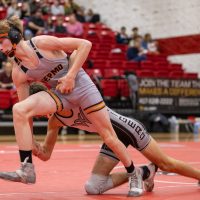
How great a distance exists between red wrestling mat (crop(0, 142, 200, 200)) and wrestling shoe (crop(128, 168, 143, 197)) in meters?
0.06

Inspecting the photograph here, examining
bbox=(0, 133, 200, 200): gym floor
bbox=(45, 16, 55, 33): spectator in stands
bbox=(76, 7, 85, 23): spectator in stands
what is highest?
bbox=(0, 133, 200, 200): gym floor

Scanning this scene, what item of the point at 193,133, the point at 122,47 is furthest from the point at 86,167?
the point at 122,47

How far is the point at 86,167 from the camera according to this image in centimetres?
838

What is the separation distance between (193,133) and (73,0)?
8.86 metres

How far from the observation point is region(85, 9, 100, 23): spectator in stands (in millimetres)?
22327

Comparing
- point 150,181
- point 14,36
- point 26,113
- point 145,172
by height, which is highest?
point 14,36

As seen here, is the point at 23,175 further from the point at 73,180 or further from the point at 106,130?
the point at 73,180

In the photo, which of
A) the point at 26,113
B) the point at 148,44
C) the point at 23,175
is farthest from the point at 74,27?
the point at 23,175

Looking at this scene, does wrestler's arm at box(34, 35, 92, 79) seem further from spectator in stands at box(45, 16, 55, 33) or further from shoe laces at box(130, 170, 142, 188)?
spectator in stands at box(45, 16, 55, 33)

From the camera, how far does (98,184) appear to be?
582 centimetres

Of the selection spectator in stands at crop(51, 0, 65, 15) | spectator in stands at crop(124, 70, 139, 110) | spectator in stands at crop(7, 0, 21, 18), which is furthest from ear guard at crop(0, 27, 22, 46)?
spectator in stands at crop(51, 0, 65, 15)

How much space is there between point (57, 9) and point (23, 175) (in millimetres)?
16454

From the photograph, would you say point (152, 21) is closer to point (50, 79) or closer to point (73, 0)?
point (73, 0)

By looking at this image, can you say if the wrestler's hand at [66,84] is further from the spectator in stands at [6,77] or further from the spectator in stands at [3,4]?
the spectator in stands at [3,4]
